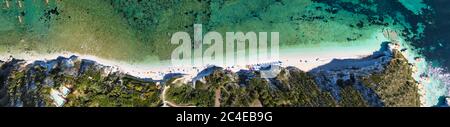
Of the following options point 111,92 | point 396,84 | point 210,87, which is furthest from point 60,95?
point 396,84

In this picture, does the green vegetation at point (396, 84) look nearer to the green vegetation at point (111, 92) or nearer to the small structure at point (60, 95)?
the green vegetation at point (111, 92)

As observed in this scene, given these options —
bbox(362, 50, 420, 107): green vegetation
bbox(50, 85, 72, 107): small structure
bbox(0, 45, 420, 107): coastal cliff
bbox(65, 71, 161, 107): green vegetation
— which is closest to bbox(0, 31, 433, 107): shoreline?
bbox(0, 45, 420, 107): coastal cliff

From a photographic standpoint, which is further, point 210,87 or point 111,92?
point 111,92

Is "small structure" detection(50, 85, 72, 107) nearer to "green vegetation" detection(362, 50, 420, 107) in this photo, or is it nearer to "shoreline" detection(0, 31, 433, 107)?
"shoreline" detection(0, 31, 433, 107)

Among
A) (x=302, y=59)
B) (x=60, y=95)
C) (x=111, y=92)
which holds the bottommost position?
(x=60, y=95)

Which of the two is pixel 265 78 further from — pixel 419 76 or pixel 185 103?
pixel 419 76

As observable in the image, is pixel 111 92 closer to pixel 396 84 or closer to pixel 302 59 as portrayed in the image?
pixel 302 59

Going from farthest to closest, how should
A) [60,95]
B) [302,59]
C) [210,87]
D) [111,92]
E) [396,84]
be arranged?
[302,59]
[396,84]
[111,92]
[210,87]
[60,95]

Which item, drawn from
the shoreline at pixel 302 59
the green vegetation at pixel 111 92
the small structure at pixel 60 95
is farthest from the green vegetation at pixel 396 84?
the small structure at pixel 60 95
